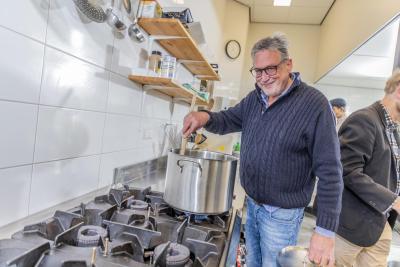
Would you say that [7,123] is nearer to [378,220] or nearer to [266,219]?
[266,219]

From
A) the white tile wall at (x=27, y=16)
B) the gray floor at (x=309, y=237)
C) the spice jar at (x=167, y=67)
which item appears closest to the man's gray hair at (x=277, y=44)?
the spice jar at (x=167, y=67)

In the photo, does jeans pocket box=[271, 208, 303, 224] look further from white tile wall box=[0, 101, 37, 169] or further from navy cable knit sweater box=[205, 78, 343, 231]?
white tile wall box=[0, 101, 37, 169]

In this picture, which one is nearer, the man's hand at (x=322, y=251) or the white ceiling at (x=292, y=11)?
the man's hand at (x=322, y=251)

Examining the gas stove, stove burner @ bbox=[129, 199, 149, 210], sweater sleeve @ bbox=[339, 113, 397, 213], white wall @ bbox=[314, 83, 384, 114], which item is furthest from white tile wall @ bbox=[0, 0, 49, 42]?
white wall @ bbox=[314, 83, 384, 114]

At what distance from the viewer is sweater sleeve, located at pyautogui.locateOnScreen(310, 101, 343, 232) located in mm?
863

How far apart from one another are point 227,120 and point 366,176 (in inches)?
25.3

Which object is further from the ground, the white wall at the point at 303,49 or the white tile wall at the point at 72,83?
the white wall at the point at 303,49

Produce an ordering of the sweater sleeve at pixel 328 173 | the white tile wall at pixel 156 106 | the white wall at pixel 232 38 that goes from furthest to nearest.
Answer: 1. the white wall at pixel 232 38
2. the white tile wall at pixel 156 106
3. the sweater sleeve at pixel 328 173

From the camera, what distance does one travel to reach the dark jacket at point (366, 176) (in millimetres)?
1177

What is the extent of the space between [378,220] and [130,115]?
3.99ft

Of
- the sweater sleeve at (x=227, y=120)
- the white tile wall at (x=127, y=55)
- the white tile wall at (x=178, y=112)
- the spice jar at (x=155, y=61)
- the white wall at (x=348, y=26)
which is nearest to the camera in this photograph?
the white tile wall at (x=127, y=55)

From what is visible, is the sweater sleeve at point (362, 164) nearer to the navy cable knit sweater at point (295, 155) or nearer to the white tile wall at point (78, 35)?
the navy cable knit sweater at point (295, 155)

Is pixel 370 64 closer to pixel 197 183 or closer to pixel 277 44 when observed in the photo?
pixel 277 44

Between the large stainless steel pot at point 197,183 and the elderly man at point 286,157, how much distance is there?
0.48 ft
